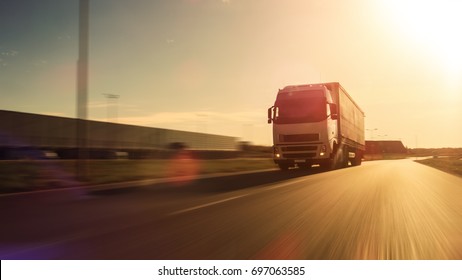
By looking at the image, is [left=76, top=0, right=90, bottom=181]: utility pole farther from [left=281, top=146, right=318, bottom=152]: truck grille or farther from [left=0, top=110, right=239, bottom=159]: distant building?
[left=0, top=110, right=239, bottom=159]: distant building

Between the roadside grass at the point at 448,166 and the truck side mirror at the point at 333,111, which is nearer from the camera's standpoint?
the truck side mirror at the point at 333,111

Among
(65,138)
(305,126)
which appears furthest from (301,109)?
(65,138)

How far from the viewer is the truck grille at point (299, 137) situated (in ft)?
82.9

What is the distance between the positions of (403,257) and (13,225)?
18.6 feet

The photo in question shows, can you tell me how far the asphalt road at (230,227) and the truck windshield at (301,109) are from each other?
13.2 meters

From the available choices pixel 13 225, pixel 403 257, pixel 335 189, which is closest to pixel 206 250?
pixel 403 257

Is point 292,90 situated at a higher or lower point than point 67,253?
higher

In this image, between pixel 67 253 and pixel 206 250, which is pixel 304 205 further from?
pixel 67 253

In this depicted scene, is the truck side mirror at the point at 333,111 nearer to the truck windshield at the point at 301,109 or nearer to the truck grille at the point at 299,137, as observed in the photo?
the truck windshield at the point at 301,109

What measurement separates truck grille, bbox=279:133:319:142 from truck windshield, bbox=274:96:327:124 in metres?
0.73

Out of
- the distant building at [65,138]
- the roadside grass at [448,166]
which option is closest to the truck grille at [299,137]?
the roadside grass at [448,166]

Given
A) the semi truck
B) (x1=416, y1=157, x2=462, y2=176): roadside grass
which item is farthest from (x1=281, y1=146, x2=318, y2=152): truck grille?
(x1=416, y1=157, x2=462, y2=176): roadside grass

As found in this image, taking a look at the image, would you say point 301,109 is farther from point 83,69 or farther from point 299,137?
point 83,69
